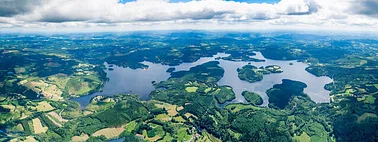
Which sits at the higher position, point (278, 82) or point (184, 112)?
point (184, 112)

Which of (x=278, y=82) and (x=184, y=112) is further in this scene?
(x=278, y=82)

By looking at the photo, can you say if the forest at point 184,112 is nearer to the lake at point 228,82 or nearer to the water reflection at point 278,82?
the water reflection at point 278,82

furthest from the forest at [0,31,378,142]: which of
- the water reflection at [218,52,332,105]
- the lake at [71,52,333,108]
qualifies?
the lake at [71,52,333,108]

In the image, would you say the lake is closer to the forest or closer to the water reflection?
the water reflection

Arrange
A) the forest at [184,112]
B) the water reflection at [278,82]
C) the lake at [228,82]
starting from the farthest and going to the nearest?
1. the lake at [228,82]
2. the water reflection at [278,82]
3. the forest at [184,112]

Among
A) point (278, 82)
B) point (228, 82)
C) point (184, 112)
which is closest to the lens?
point (184, 112)

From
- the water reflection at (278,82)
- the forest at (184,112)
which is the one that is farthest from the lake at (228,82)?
the forest at (184,112)

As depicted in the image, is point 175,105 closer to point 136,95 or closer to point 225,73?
point 136,95

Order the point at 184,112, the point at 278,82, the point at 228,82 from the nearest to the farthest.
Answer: the point at 184,112 < the point at 278,82 < the point at 228,82

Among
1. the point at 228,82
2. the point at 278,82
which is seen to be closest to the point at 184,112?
the point at 228,82

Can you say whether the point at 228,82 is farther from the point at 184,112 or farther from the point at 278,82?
the point at 184,112

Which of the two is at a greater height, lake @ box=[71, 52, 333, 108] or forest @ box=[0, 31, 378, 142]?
forest @ box=[0, 31, 378, 142]
